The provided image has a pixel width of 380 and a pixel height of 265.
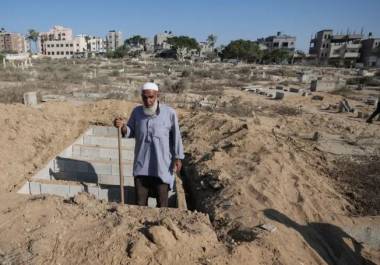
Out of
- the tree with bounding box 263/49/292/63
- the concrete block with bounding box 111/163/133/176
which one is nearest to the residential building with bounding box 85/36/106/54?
the tree with bounding box 263/49/292/63

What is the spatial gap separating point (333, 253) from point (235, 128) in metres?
4.14

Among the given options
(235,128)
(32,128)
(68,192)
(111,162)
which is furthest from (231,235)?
(32,128)

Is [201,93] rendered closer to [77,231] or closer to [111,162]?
[111,162]

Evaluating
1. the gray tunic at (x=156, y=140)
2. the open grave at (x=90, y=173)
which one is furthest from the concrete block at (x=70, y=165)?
the gray tunic at (x=156, y=140)

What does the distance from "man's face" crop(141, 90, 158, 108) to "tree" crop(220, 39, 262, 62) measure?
A: 55969 millimetres

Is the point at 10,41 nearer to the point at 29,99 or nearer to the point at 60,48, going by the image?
the point at 60,48

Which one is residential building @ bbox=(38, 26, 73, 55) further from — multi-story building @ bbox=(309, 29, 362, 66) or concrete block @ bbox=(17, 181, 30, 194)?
concrete block @ bbox=(17, 181, 30, 194)

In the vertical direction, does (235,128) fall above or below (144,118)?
below

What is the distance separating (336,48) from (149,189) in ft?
208

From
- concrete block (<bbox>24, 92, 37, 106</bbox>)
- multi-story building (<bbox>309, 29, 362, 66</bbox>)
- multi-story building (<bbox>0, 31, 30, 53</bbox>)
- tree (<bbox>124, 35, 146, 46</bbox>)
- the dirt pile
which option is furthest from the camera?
tree (<bbox>124, 35, 146, 46</bbox>)

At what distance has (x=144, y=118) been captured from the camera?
11.5ft

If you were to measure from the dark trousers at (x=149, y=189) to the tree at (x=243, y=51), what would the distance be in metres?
55.8

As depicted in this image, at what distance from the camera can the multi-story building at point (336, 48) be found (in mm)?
55438

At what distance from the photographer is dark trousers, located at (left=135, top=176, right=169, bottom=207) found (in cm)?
373
